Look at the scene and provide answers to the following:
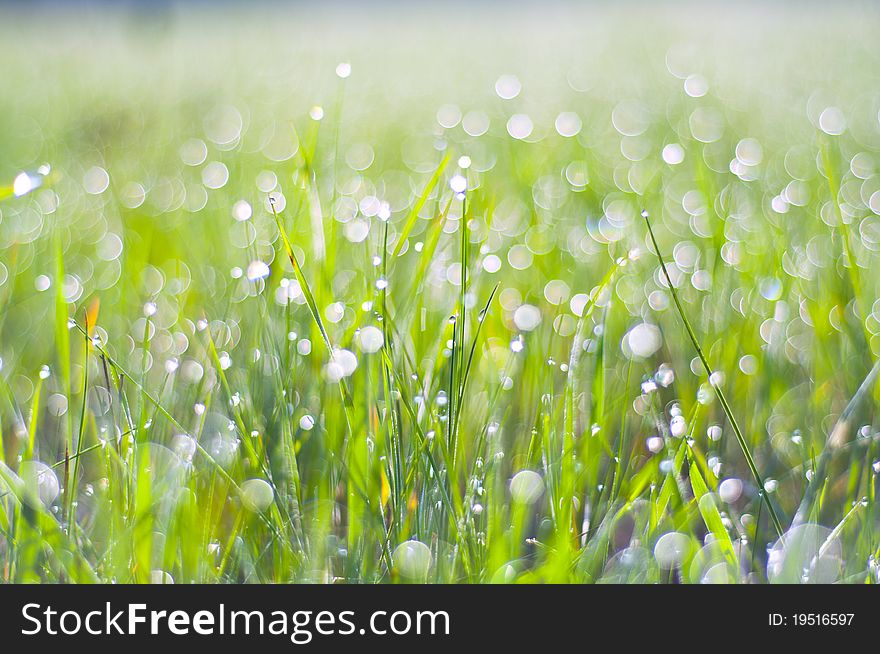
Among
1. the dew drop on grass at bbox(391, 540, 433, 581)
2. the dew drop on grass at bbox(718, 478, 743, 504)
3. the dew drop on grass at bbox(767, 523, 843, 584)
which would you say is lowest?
the dew drop on grass at bbox(767, 523, 843, 584)

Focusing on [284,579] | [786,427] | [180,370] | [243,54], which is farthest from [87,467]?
[243,54]

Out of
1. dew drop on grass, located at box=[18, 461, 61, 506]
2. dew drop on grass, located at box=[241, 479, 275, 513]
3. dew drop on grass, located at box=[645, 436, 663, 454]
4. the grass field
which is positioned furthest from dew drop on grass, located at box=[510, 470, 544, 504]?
dew drop on grass, located at box=[18, 461, 61, 506]

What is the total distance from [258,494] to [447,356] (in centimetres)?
22

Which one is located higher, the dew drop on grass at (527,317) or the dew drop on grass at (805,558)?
the dew drop on grass at (527,317)

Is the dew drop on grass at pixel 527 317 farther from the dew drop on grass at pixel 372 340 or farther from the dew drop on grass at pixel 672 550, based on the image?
the dew drop on grass at pixel 672 550

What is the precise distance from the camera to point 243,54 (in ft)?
14.1

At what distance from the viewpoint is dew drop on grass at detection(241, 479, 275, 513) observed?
0.66 meters

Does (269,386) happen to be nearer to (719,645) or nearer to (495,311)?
(495,311)

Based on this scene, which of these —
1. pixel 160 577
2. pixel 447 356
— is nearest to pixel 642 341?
pixel 447 356

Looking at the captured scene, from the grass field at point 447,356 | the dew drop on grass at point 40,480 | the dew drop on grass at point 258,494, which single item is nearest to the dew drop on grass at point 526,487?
the grass field at point 447,356

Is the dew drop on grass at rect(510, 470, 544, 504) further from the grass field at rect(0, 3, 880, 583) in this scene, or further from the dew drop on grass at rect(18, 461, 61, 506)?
the dew drop on grass at rect(18, 461, 61, 506)

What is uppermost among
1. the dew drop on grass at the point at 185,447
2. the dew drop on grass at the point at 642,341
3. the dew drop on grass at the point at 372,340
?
the dew drop on grass at the point at 642,341

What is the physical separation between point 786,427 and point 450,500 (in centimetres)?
41

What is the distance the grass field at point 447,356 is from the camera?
621mm
